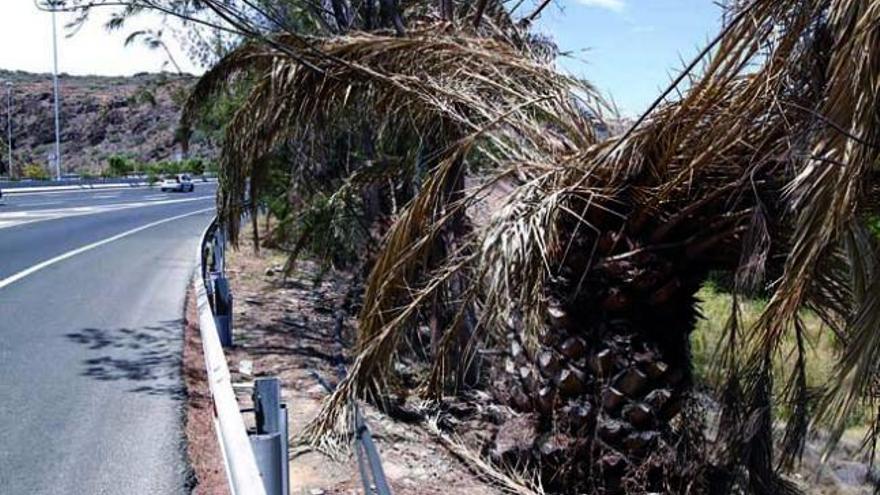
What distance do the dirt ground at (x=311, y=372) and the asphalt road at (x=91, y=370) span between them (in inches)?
27.5

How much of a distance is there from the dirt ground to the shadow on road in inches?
22.6

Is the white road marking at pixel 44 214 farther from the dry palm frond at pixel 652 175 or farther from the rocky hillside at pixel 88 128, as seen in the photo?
the rocky hillside at pixel 88 128

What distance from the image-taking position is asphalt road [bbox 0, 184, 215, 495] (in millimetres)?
5016

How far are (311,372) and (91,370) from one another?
6.41 feet

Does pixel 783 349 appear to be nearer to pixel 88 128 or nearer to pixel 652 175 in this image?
pixel 652 175

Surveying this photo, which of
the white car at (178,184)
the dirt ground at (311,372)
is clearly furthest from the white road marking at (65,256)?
the white car at (178,184)

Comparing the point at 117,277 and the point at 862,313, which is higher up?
the point at 862,313

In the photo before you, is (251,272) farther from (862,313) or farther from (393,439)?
(862,313)

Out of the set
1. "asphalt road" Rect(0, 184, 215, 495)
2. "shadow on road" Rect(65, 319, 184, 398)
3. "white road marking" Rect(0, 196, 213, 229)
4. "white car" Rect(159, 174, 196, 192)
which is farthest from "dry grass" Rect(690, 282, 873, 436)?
"white car" Rect(159, 174, 196, 192)

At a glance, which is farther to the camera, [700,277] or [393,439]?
[393,439]

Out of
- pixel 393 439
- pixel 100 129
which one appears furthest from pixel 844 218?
pixel 100 129

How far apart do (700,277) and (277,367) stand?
4.20 metres

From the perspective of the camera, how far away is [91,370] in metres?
7.17

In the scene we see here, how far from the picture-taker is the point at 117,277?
12.4 m
